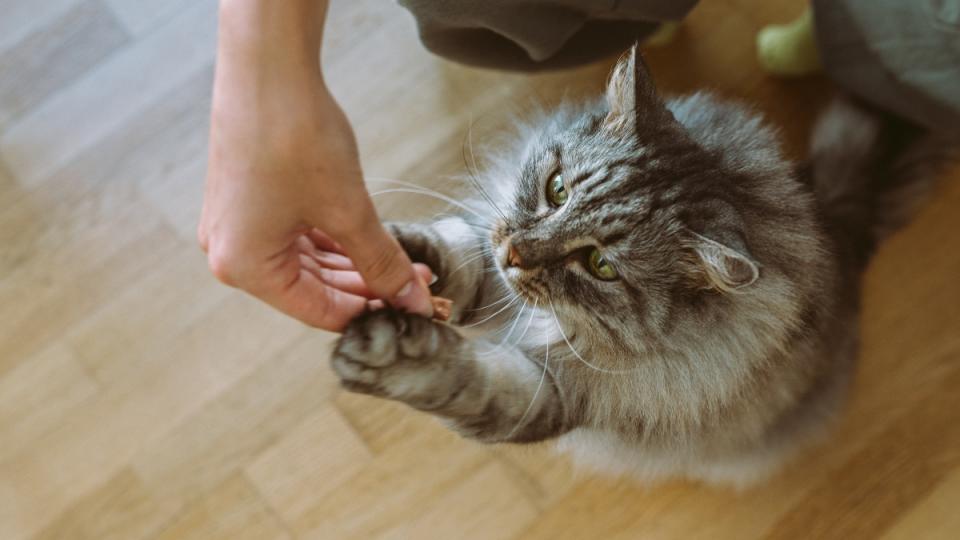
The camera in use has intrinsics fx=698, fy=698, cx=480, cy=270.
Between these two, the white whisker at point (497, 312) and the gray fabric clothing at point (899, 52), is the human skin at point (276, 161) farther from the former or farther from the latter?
the gray fabric clothing at point (899, 52)

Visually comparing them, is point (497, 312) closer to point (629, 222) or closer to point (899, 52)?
point (629, 222)

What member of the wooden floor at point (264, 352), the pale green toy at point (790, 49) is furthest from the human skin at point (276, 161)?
the pale green toy at point (790, 49)

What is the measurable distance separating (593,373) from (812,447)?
706 millimetres

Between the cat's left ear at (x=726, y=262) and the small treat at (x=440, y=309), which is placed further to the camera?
the small treat at (x=440, y=309)

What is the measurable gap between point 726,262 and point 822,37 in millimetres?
784

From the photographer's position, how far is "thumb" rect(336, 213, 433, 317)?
0.93m

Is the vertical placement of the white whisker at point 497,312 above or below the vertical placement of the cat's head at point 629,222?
below

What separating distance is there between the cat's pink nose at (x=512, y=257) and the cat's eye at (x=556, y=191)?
101 millimetres

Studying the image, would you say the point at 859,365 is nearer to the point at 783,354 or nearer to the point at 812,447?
the point at 812,447

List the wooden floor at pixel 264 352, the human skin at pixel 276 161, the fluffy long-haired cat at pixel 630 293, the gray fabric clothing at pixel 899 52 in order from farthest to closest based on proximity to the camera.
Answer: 1. the wooden floor at pixel 264 352
2. the gray fabric clothing at pixel 899 52
3. the fluffy long-haired cat at pixel 630 293
4. the human skin at pixel 276 161

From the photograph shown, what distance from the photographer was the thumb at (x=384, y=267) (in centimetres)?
93

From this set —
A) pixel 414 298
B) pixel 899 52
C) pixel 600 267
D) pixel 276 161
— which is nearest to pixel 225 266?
pixel 276 161

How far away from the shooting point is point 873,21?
4.09 feet

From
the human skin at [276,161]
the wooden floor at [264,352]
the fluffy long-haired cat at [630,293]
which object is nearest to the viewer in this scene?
the human skin at [276,161]
